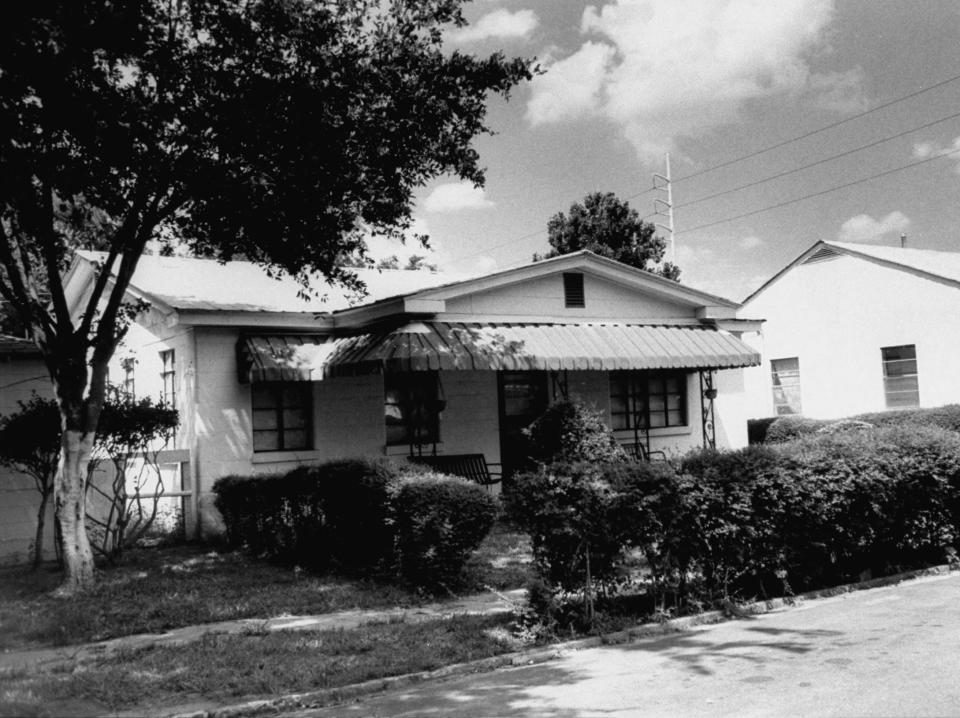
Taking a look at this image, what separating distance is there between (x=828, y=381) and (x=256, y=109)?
20.7m

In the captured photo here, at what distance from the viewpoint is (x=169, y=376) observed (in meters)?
16.0

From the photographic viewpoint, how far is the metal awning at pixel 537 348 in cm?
1424

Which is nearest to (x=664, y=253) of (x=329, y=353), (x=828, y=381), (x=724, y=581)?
(x=828, y=381)

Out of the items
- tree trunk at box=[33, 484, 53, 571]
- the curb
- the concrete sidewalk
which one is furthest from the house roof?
the curb

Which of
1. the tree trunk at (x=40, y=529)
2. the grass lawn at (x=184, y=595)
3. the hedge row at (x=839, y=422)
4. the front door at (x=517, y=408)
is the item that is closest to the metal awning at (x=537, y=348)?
the front door at (x=517, y=408)

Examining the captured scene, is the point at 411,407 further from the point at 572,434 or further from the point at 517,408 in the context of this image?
the point at 572,434

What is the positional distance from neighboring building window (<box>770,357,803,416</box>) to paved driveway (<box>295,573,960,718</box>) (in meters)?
20.1

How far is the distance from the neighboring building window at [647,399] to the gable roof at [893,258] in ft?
27.8

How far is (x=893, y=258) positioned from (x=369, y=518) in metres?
19.9

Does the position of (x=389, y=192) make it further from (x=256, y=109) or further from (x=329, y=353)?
(x=329, y=353)

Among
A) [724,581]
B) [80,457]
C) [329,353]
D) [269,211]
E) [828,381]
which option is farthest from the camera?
[828,381]

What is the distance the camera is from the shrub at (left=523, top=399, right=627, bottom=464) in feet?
45.0

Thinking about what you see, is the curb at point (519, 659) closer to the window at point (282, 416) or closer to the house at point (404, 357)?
the house at point (404, 357)

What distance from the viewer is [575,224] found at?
33219 millimetres
